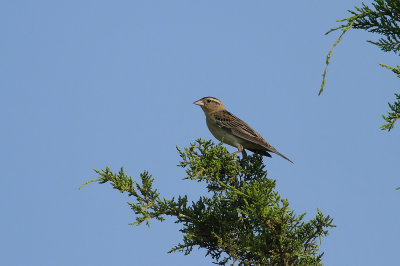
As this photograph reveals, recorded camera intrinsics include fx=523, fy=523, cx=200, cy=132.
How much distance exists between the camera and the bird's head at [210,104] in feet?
39.2

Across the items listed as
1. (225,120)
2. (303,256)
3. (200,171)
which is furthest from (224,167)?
(225,120)

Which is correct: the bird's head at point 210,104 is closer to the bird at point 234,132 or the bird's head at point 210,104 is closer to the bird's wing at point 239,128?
the bird at point 234,132

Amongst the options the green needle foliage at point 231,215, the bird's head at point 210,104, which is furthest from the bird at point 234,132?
the green needle foliage at point 231,215

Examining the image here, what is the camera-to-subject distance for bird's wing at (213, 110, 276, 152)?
10219mm

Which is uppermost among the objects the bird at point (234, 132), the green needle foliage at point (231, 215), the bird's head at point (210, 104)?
the bird's head at point (210, 104)

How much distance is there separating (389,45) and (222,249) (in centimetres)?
326

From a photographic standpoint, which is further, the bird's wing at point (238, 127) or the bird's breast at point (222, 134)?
the bird's breast at point (222, 134)

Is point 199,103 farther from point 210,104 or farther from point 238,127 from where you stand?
point 238,127

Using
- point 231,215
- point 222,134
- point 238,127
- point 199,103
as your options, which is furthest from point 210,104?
point 231,215

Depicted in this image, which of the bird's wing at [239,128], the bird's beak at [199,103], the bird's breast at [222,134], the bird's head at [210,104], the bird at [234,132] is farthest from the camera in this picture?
the bird's beak at [199,103]

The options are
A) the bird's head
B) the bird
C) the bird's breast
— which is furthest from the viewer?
the bird's head

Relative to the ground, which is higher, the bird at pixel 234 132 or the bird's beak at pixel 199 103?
the bird's beak at pixel 199 103

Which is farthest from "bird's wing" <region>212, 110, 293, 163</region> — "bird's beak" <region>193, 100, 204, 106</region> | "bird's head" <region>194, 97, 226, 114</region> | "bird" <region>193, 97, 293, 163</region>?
"bird's beak" <region>193, 100, 204, 106</region>

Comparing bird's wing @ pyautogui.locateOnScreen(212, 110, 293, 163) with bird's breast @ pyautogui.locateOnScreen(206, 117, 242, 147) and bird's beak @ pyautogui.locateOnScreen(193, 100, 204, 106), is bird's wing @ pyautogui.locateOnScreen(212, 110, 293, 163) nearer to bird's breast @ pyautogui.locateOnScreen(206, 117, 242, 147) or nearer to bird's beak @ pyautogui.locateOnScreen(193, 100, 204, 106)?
bird's breast @ pyautogui.locateOnScreen(206, 117, 242, 147)
